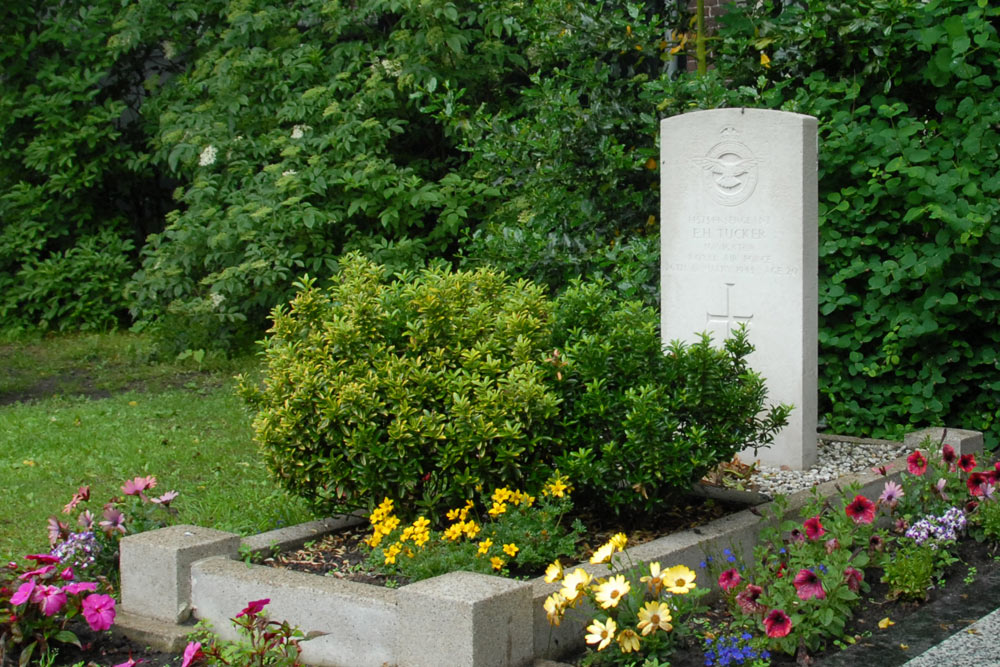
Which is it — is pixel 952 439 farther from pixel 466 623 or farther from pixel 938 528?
pixel 466 623

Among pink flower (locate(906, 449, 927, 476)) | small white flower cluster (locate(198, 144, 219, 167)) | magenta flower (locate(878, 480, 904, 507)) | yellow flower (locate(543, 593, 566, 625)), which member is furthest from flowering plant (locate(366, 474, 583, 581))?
small white flower cluster (locate(198, 144, 219, 167))

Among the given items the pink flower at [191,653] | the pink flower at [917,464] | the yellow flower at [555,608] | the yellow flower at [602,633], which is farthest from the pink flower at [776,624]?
the pink flower at [191,653]

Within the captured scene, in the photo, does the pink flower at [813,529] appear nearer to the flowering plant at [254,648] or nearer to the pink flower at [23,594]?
the flowering plant at [254,648]

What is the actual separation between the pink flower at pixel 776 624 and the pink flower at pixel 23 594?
2371 mm

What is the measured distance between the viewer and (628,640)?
352 cm

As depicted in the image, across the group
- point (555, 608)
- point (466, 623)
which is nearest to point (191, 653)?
point (466, 623)

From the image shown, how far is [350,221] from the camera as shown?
1009 cm

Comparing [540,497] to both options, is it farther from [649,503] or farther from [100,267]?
[100,267]

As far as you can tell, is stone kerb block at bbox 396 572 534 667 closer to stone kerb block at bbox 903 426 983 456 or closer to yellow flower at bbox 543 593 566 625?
yellow flower at bbox 543 593 566 625

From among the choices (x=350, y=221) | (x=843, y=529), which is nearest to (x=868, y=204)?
(x=843, y=529)

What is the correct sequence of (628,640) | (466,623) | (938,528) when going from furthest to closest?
(938,528), (628,640), (466,623)

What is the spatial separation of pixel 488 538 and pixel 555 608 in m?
0.71

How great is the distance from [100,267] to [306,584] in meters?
8.62

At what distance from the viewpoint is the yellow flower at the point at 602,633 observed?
11.4 ft
